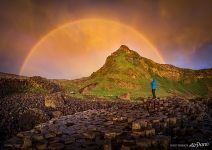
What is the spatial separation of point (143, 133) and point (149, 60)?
121m

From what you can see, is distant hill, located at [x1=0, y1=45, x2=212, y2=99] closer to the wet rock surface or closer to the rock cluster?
the rock cluster

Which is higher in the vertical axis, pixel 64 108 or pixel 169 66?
pixel 169 66

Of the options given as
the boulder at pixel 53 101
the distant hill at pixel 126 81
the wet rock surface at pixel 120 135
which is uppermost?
the distant hill at pixel 126 81

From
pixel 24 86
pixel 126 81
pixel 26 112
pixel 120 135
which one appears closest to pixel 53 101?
pixel 26 112

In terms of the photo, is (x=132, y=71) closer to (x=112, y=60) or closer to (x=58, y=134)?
(x=112, y=60)

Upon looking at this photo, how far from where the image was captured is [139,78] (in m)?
104

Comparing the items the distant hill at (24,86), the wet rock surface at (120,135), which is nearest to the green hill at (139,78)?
the distant hill at (24,86)

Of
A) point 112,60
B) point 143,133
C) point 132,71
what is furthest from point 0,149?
point 112,60

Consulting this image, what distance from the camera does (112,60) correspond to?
113875 mm

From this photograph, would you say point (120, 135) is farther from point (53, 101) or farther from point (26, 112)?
point (53, 101)

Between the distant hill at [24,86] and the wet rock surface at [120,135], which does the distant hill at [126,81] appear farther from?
the wet rock surface at [120,135]

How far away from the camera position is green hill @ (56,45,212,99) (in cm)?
8767

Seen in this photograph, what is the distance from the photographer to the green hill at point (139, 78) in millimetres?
87669

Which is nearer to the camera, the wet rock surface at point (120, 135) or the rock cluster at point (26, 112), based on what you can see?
the wet rock surface at point (120, 135)
